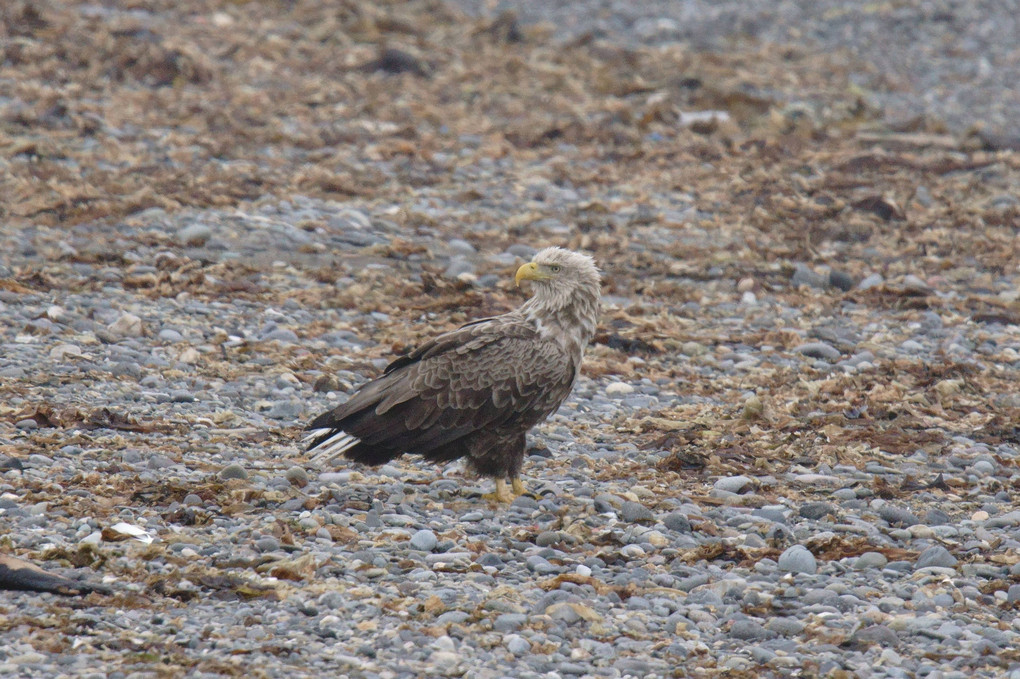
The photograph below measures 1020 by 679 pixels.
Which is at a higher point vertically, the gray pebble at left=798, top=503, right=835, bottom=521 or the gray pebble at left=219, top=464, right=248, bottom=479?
the gray pebble at left=798, top=503, right=835, bottom=521

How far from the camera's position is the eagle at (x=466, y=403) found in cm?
696

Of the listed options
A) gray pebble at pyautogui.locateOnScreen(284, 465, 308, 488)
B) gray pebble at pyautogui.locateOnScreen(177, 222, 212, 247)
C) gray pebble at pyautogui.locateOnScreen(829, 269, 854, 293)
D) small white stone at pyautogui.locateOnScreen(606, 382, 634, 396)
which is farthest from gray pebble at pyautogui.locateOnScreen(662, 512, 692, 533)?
gray pebble at pyautogui.locateOnScreen(177, 222, 212, 247)

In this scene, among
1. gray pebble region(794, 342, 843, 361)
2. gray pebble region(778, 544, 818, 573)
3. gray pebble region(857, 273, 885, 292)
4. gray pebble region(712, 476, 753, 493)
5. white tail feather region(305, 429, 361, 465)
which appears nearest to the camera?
gray pebble region(778, 544, 818, 573)

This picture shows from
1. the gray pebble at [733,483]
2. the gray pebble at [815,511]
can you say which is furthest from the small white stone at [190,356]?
the gray pebble at [815,511]

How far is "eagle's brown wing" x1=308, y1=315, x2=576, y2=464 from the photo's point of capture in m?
6.95

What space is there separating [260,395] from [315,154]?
242 inches

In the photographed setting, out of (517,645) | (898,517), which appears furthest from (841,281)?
(517,645)

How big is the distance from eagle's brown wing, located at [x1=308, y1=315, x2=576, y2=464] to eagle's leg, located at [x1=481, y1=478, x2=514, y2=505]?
0.85ft

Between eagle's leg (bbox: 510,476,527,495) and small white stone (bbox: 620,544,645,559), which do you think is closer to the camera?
small white stone (bbox: 620,544,645,559)

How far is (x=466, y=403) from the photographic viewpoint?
7.04 m

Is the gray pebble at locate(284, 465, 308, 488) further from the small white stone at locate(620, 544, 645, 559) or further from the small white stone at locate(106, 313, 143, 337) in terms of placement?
the small white stone at locate(106, 313, 143, 337)

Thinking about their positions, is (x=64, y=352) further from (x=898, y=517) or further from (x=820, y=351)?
(x=820, y=351)

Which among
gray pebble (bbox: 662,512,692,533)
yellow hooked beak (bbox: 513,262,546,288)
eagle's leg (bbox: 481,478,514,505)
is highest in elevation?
yellow hooked beak (bbox: 513,262,546,288)

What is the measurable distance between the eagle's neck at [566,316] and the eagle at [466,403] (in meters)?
0.01
